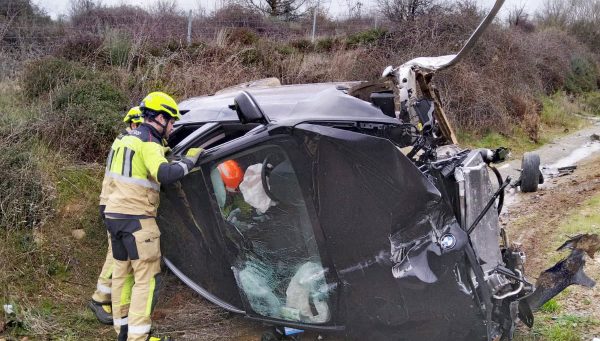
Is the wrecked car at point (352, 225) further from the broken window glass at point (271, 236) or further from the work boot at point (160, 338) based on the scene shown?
the work boot at point (160, 338)

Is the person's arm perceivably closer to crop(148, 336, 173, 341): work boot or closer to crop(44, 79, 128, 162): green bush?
crop(148, 336, 173, 341): work boot

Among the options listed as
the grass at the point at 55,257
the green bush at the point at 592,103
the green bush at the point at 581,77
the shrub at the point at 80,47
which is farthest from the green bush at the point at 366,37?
the grass at the point at 55,257

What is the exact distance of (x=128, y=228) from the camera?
3.22 metres

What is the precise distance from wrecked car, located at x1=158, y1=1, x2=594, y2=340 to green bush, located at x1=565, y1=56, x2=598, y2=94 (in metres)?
17.4

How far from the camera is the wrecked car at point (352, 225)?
8.66 feet

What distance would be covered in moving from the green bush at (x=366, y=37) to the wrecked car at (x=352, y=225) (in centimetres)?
976

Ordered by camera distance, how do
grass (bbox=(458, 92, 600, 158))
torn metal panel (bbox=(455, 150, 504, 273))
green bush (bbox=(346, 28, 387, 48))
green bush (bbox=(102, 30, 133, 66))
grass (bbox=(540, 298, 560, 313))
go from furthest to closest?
green bush (bbox=(346, 28, 387, 48)) < grass (bbox=(458, 92, 600, 158)) < green bush (bbox=(102, 30, 133, 66)) < grass (bbox=(540, 298, 560, 313)) < torn metal panel (bbox=(455, 150, 504, 273))

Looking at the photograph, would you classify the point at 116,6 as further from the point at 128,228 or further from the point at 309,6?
the point at 128,228

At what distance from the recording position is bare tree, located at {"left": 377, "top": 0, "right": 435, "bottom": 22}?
47.0ft

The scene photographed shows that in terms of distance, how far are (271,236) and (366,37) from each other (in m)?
11.1

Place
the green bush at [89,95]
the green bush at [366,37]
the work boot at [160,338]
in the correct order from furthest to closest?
the green bush at [366,37] < the green bush at [89,95] < the work boot at [160,338]

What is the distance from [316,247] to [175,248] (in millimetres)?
1286

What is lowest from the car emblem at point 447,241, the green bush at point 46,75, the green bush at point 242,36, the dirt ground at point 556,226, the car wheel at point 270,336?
the car wheel at point 270,336

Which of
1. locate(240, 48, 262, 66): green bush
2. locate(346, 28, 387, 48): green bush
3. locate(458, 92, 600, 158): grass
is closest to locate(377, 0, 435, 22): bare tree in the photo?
locate(346, 28, 387, 48): green bush
